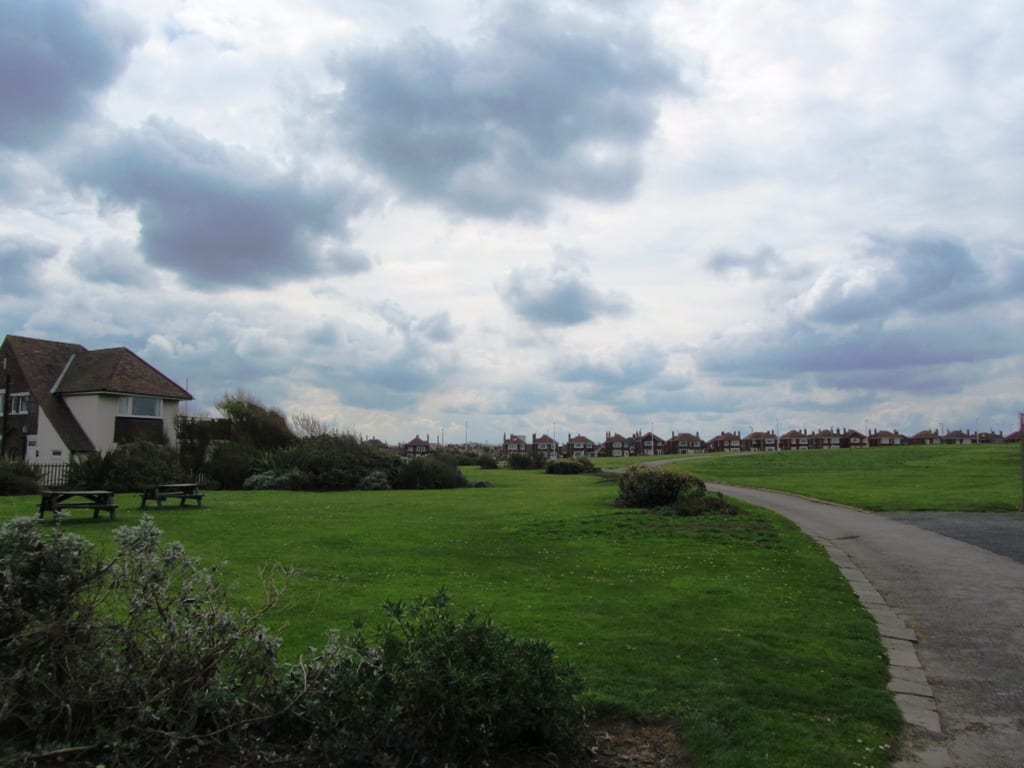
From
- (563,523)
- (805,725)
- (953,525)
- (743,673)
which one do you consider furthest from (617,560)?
(953,525)

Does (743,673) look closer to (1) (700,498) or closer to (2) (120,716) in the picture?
(2) (120,716)

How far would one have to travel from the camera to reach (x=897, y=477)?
3559cm

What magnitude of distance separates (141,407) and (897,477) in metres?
40.4

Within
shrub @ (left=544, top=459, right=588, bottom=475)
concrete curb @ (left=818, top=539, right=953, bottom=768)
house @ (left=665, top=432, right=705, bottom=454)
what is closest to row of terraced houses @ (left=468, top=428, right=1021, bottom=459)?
house @ (left=665, top=432, right=705, bottom=454)

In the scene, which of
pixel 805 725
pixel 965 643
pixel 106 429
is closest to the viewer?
pixel 805 725

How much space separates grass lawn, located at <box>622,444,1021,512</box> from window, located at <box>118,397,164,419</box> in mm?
31637

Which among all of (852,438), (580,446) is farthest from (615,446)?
(852,438)

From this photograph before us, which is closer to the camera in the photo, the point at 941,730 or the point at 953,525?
the point at 941,730

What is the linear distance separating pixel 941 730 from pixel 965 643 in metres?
2.80

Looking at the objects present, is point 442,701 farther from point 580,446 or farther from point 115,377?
point 580,446

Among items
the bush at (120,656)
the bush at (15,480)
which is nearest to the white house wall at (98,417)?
the bush at (15,480)

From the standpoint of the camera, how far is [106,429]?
40406mm

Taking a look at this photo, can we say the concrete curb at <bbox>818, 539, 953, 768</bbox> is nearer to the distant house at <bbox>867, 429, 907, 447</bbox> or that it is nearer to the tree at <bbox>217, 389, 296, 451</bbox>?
the tree at <bbox>217, 389, 296, 451</bbox>

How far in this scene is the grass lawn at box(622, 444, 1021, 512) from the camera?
23089 millimetres
